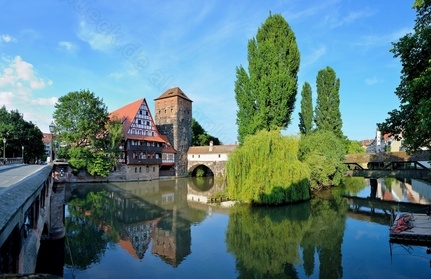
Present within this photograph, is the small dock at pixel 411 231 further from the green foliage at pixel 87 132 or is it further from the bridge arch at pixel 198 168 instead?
the bridge arch at pixel 198 168

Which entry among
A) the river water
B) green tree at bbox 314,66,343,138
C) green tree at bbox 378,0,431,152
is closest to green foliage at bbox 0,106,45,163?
the river water

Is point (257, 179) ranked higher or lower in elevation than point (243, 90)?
lower

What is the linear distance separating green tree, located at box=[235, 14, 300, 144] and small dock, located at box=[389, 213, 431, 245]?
13.4 m

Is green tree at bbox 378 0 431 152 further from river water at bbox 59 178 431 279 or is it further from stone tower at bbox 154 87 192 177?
stone tower at bbox 154 87 192 177

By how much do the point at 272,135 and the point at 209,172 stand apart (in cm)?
3577

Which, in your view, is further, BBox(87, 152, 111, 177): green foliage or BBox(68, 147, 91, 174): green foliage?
BBox(87, 152, 111, 177): green foliage

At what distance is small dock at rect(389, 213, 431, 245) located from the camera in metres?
13.2

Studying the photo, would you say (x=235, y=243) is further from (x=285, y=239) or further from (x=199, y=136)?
(x=199, y=136)

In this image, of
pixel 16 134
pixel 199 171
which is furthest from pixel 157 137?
pixel 16 134

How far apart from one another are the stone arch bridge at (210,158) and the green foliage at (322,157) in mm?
17946

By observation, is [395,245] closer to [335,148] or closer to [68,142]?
[335,148]

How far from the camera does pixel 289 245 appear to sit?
44.1 ft

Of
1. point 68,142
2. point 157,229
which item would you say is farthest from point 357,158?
point 68,142

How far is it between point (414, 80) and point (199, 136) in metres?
56.2
